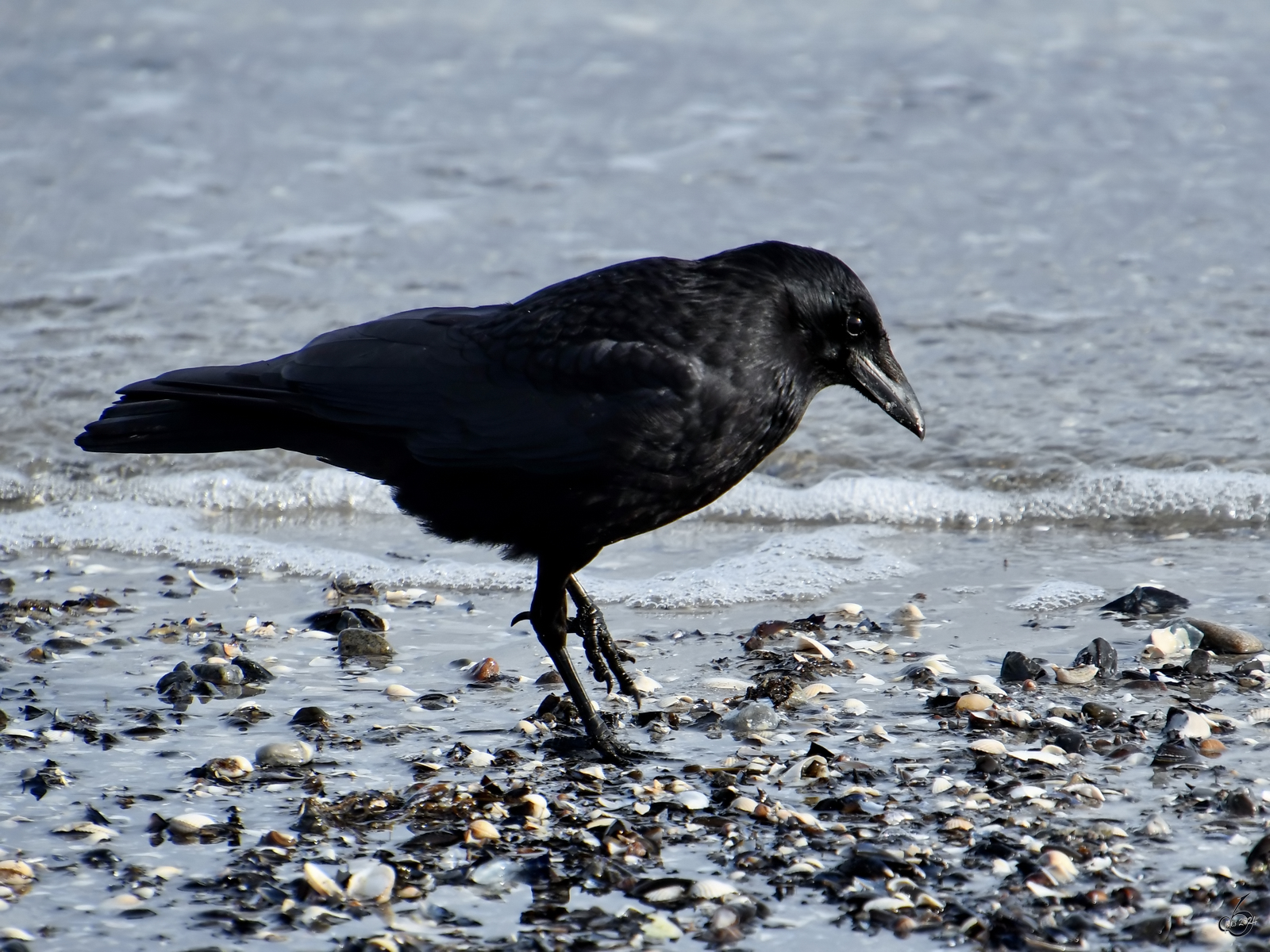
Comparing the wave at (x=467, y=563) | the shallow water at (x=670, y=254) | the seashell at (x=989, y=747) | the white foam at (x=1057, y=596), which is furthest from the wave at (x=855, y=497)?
the seashell at (x=989, y=747)

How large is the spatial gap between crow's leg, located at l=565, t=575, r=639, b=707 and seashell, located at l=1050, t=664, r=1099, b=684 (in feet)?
3.98

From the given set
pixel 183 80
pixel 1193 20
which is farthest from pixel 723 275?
pixel 1193 20

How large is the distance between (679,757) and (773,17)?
1167 centimetres

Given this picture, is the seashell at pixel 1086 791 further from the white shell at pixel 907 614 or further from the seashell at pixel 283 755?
the seashell at pixel 283 755

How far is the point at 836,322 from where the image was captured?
3908 mm

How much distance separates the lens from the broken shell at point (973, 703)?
12.9ft

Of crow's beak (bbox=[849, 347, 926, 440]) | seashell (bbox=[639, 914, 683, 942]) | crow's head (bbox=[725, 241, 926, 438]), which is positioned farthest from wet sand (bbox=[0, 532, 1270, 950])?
crow's head (bbox=[725, 241, 926, 438])

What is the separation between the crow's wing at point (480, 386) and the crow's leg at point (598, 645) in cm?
56

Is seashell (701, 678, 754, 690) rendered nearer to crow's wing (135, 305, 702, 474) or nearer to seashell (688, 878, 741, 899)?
crow's wing (135, 305, 702, 474)

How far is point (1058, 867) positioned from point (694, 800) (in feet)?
2.81

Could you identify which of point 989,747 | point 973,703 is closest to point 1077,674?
point 973,703

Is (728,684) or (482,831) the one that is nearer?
(482,831)

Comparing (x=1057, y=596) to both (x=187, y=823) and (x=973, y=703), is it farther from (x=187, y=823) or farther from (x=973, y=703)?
(x=187, y=823)

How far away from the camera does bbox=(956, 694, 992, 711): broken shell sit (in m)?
3.94
